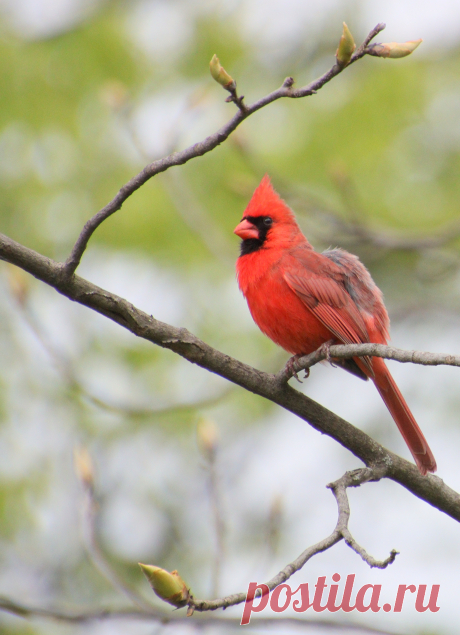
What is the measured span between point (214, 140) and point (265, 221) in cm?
173

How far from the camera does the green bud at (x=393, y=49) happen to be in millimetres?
1888

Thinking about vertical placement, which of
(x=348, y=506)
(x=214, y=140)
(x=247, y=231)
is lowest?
(x=348, y=506)

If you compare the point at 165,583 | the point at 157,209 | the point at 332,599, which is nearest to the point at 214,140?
the point at 165,583

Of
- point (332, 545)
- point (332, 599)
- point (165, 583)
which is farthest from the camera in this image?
point (332, 599)

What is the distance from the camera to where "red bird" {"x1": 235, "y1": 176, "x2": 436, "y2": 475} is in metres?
3.18

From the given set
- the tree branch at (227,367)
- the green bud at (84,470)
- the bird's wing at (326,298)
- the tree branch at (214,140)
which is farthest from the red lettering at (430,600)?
the tree branch at (214,140)

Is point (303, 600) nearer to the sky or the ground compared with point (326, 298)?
nearer to the ground

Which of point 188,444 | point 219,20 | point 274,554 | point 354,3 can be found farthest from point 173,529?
point 354,3

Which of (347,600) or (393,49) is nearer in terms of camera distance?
(393,49)

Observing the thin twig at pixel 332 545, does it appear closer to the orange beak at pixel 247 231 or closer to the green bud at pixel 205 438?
the green bud at pixel 205 438

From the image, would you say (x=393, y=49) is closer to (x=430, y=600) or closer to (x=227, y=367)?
(x=227, y=367)

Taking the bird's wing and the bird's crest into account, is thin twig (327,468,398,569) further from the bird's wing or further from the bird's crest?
the bird's crest

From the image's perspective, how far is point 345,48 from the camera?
184 cm

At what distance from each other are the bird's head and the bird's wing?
10.1 inches
